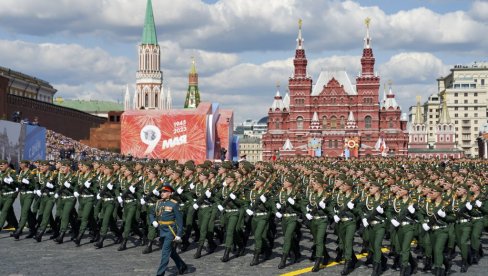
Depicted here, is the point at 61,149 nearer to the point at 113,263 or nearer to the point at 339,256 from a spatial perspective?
the point at 113,263

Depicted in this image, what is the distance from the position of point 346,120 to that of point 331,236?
96569 mm

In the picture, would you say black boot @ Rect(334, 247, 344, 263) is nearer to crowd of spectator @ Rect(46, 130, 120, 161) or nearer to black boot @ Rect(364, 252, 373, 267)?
black boot @ Rect(364, 252, 373, 267)

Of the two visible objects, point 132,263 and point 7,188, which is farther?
point 7,188

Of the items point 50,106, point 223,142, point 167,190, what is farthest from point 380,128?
point 167,190

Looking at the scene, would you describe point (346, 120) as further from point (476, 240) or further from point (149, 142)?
point (476, 240)

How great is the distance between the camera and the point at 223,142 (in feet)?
302

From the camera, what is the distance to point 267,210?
1667 centimetres

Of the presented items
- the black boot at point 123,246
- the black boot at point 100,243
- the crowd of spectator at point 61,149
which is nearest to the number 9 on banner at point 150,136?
the crowd of spectator at point 61,149

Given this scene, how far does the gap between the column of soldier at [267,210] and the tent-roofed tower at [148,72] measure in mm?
156673

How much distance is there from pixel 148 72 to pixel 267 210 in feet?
536

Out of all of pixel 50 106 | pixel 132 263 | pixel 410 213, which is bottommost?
pixel 132 263

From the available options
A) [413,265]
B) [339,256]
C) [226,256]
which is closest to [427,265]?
[413,265]

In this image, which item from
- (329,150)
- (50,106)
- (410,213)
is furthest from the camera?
(329,150)

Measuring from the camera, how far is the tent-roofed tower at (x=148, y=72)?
175 m
